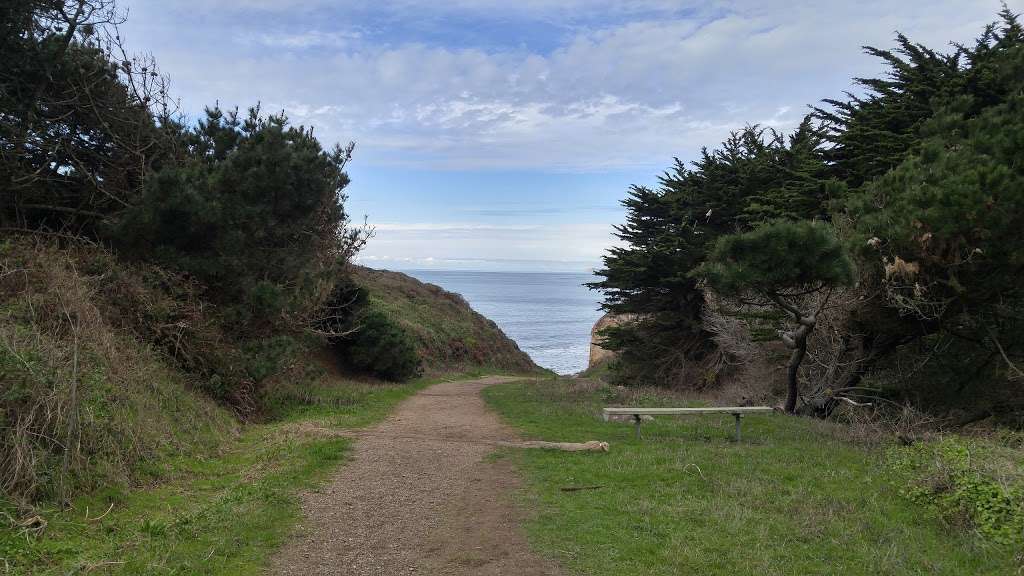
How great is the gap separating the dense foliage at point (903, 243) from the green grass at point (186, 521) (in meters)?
6.93

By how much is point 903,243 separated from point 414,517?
966cm

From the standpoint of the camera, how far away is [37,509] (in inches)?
203

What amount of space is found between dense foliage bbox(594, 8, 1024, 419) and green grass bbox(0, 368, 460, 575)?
6928mm

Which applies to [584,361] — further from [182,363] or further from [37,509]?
[37,509]

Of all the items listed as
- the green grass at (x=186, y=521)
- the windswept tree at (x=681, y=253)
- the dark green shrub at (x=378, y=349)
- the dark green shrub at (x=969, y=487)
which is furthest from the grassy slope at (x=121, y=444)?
the windswept tree at (x=681, y=253)

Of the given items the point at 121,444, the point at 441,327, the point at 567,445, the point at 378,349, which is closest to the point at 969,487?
the point at 567,445

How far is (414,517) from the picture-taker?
246 inches

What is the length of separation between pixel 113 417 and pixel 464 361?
1121 inches

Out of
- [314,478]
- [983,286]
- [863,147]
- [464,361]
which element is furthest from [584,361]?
[314,478]

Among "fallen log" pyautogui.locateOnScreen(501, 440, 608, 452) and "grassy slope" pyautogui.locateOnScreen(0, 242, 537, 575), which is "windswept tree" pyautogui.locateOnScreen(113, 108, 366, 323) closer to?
"grassy slope" pyautogui.locateOnScreen(0, 242, 537, 575)

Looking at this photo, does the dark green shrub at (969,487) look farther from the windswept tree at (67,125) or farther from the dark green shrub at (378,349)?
the dark green shrub at (378,349)

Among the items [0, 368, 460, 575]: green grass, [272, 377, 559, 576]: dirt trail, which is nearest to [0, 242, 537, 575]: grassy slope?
[0, 368, 460, 575]: green grass

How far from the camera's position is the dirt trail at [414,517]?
16.4ft

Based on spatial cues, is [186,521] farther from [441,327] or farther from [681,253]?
[441,327]
